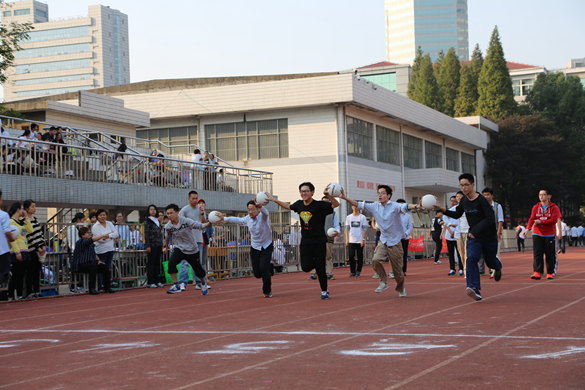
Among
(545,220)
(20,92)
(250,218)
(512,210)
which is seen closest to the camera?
(250,218)

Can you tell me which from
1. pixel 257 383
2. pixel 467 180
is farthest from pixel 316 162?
pixel 257 383

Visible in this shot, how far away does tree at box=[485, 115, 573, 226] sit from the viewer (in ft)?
206

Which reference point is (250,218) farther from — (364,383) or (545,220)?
(364,383)

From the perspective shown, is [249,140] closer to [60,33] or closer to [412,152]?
[412,152]

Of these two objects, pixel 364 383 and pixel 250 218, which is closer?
pixel 364 383

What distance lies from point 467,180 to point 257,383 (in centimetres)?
629

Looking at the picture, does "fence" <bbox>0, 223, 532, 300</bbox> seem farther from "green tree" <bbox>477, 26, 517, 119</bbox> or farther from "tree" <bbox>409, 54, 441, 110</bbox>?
"tree" <bbox>409, 54, 441, 110</bbox>

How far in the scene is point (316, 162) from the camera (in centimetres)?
3962

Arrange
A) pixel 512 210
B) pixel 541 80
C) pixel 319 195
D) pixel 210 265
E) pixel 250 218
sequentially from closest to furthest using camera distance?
pixel 250 218
pixel 210 265
pixel 319 195
pixel 512 210
pixel 541 80

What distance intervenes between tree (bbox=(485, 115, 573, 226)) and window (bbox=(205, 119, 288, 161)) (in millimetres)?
29122

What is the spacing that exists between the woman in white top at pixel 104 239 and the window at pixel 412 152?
3442cm

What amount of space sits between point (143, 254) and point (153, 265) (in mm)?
972

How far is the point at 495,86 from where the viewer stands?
233 ft

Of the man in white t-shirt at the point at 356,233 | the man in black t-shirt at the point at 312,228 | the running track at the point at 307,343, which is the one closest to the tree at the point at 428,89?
the man in white t-shirt at the point at 356,233
